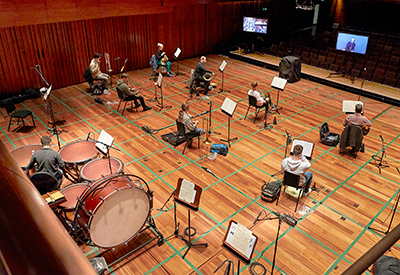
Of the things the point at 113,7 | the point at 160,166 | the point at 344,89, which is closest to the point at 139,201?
the point at 160,166

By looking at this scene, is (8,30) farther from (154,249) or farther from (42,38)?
(154,249)

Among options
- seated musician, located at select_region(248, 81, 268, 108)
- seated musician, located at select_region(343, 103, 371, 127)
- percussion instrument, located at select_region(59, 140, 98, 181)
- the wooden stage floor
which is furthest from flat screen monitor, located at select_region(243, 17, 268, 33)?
percussion instrument, located at select_region(59, 140, 98, 181)

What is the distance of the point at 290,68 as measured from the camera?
1142cm

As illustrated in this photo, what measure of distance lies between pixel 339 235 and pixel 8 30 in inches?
439

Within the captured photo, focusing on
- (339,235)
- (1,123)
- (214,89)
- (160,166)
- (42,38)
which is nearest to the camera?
(339,235)

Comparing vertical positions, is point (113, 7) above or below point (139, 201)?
above

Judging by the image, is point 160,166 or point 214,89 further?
point 214,89

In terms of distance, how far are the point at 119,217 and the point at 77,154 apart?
2.44 m

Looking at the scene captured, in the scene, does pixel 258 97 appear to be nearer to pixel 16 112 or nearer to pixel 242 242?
pixel 242 242

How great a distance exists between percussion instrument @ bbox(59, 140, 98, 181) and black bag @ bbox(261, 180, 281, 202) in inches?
137

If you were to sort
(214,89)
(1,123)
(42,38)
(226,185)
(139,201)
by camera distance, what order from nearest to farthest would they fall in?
(139,201) < (226,185) < (1,123) < (42,38) < (214,89)

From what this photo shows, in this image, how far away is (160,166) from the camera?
7.07 metres

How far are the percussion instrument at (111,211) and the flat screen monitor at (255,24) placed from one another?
13.3m

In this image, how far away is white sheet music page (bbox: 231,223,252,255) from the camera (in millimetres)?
3653
